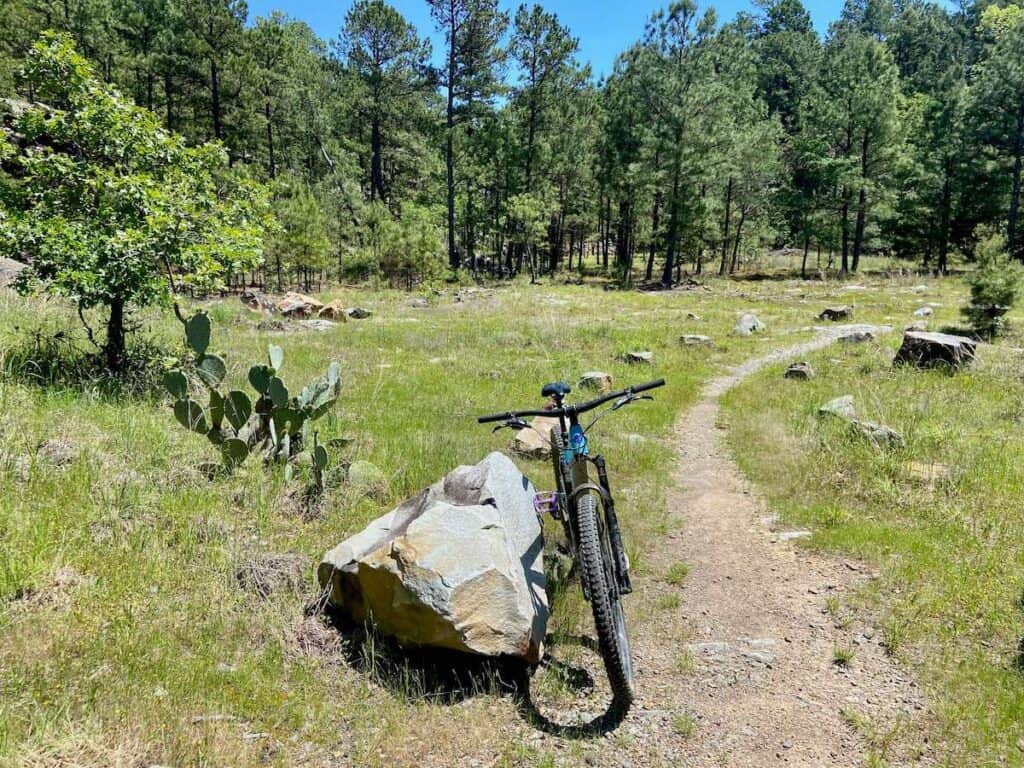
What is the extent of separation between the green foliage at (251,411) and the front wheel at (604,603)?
2.73 metres

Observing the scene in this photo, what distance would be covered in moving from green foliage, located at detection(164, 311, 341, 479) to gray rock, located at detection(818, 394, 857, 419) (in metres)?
7.14

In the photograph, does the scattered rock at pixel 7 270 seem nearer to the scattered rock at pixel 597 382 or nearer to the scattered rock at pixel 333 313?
the scattered rock at pixel 333 313

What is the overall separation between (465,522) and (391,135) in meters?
40.6

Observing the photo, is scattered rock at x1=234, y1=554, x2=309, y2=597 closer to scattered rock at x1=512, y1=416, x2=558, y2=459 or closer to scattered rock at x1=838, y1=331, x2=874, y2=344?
scattered rock at x1=512, y1=416, x2=558, y2=459

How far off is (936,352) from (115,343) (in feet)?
46.3

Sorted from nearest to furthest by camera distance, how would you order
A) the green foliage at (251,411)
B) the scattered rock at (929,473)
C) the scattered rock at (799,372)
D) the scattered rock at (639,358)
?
the green foliage at (251,411)
the scattered rock at (929,473)
the scattered rock at (799,372)
the scattered rock at (639,358)

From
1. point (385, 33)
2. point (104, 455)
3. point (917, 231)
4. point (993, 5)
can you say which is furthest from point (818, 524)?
point (993, 5)

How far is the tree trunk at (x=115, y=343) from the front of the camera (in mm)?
7543

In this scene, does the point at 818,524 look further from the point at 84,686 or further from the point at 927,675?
the point at 84,686

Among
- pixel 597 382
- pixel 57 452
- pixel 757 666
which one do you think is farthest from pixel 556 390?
pixel 597 382

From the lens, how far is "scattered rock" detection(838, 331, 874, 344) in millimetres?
15520

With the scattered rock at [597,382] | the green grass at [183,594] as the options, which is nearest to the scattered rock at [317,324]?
the green grass at [183,594]

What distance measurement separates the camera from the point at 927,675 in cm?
378

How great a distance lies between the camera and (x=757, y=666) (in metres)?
4.02
